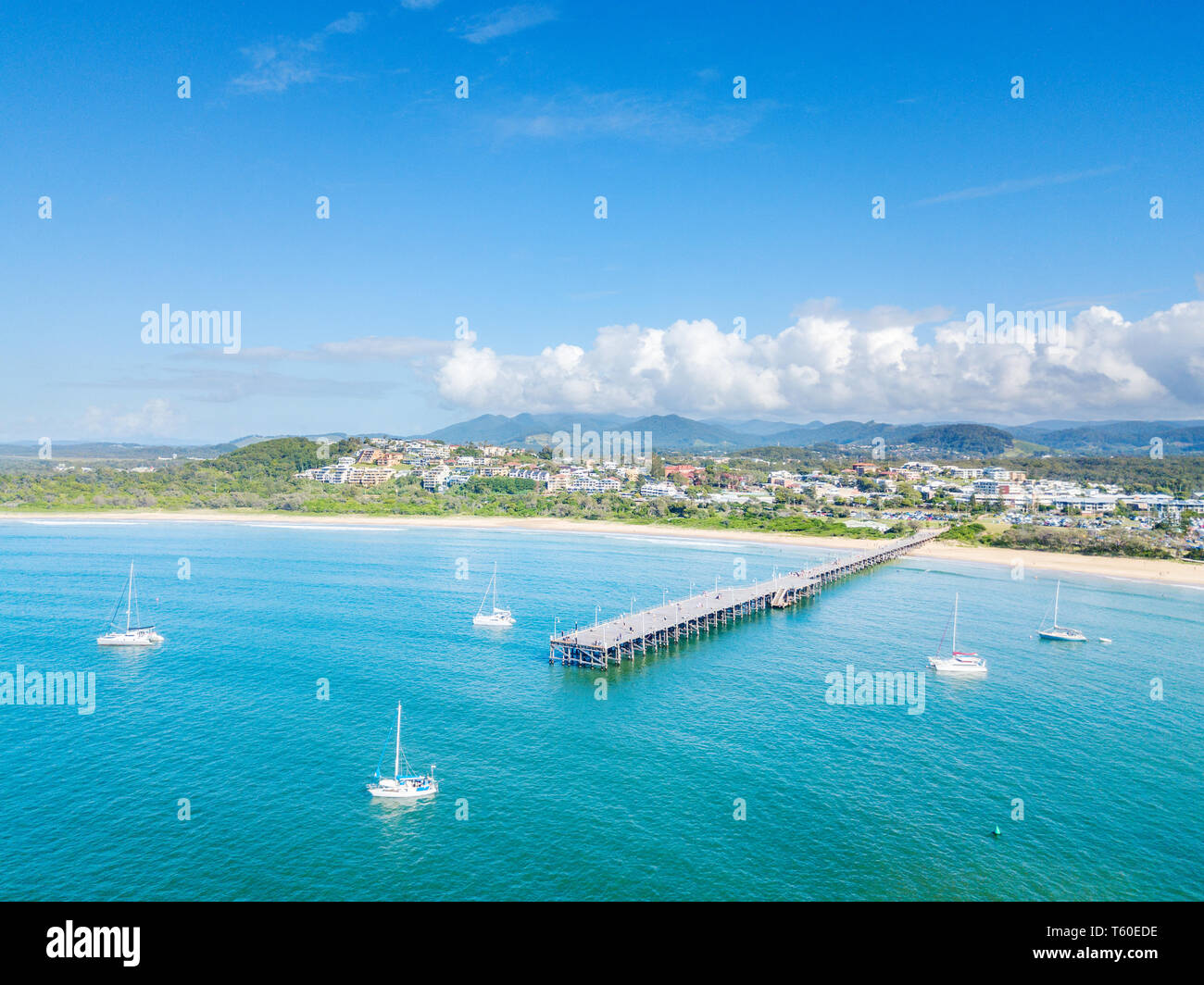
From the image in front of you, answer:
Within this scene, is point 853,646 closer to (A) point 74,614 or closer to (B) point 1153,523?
(A) point 74,614

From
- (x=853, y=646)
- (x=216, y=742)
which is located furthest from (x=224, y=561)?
(x=853, y=646)

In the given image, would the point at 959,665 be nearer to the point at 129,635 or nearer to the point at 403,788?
the point at 403,788

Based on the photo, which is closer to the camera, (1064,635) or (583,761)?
(583,761)

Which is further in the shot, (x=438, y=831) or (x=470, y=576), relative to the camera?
(x=470, y=576)

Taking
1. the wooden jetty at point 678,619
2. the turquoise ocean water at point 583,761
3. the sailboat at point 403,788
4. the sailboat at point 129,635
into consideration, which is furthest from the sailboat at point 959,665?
the sailboat at point 129,635

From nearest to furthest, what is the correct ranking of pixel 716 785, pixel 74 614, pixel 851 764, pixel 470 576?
pixel 716 785 < pixel 851 764 < pixel 74 614 < pixel 470 576

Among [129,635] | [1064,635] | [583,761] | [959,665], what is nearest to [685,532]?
[1064,635]

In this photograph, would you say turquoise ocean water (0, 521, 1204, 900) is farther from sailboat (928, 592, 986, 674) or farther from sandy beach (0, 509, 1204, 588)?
sandy beach (0, 509, 1204, 588)
